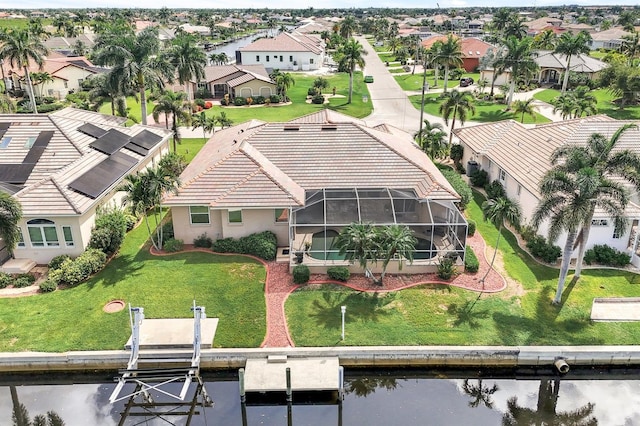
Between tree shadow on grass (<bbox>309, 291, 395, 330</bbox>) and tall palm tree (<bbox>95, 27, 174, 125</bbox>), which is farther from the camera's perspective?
tall palm tree (<bbox>95, 27, 174, 125</bbox>)

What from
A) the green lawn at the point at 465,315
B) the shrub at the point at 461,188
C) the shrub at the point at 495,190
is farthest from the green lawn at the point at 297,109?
the green lawn at the point at 465,315

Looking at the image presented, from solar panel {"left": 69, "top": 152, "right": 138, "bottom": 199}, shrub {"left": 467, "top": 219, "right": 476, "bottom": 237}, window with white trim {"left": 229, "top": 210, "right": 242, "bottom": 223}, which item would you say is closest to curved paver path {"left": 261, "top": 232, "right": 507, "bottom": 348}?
window with white trim {"left": 229, "top": 210, "right": 242, "bottom": 223}

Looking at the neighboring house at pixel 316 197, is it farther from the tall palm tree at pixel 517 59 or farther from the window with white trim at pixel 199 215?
the tall palm tree at pixel 517 59

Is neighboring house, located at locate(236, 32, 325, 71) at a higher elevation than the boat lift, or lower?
higher

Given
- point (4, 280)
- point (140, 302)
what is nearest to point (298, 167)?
point (140, 302)

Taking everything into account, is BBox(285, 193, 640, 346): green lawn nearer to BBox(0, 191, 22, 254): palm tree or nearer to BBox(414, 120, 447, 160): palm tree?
BBox(0, 191, 22, 254): palm tree

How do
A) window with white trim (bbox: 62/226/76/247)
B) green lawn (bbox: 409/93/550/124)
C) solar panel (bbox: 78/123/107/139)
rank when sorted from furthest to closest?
green lawn (bbox: 409/93/550/124), solar panel (bbox: 78/123/107/139), window with white trim (bbox: 62/226/76/247)
